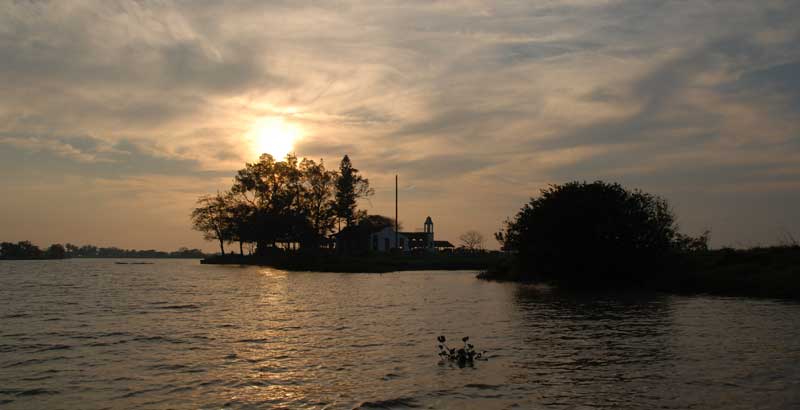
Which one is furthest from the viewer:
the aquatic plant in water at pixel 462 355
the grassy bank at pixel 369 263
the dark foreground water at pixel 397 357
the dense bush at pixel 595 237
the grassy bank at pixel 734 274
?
the grassy bank at pixel 369 263

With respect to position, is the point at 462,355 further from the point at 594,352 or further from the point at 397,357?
the point at 594,352

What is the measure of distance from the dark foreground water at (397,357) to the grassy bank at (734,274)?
514 cm

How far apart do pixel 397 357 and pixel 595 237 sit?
34.7 m

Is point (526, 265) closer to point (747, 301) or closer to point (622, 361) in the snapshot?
point (747, 301)

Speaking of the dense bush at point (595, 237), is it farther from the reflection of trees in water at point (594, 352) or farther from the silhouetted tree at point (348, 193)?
the silhouetted tree at point (348, 193)

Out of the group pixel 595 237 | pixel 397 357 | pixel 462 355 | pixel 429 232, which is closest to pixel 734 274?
pixel 595 237

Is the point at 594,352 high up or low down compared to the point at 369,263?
down

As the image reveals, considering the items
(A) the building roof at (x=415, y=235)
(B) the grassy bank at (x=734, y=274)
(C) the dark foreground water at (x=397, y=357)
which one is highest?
(A) the building roof at (x=415, y=235)

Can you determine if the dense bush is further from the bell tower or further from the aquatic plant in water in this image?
the bell tower

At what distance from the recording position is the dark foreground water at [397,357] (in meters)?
12.7

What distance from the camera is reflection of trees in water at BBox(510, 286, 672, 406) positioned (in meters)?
13.2

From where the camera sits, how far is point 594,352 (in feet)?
59.4

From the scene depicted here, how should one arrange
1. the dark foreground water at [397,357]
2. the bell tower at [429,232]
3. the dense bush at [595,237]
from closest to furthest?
the dark foreground water at [397,357] < the dense bush at [595,237] < the bell tower at [429,232]

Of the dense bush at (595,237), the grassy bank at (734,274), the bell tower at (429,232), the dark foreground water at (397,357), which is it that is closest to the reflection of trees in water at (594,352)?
the dark foreground water at (397,357)
